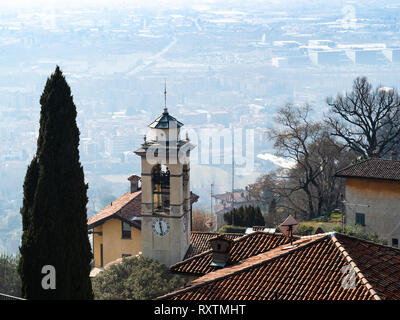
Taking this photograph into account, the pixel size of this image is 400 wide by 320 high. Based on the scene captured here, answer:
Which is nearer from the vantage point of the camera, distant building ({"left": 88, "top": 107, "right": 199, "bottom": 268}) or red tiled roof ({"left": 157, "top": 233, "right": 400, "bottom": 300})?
red tiled roof ({"left": 157, "top": 233, "right": 400, "bottom": 300})

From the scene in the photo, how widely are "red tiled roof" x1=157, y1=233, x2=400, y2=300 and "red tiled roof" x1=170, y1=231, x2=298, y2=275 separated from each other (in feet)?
7.21

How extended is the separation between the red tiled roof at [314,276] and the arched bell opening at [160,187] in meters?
11.2

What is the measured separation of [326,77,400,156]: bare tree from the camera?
4328cm

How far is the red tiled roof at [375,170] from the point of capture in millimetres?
30817

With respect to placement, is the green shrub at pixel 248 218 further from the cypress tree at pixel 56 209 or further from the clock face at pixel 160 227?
the cypress tree at pixel 56 209

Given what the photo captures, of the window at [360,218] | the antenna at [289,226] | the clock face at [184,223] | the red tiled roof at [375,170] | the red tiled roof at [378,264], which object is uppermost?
the red tiled roof at [375,170]

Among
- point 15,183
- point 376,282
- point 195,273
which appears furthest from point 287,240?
point 15,183

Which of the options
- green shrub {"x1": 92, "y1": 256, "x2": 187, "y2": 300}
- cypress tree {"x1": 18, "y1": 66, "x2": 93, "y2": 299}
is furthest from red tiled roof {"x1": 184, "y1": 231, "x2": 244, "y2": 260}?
cypress tree {"x1": 18, "y1": 66, "x2": 93, "y2": 299}

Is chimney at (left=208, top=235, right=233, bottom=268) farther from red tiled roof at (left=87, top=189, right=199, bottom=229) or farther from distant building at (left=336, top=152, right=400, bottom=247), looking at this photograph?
distant building at (left=336, top=152, right=400, bottom=247)

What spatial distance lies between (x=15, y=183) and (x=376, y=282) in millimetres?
125888

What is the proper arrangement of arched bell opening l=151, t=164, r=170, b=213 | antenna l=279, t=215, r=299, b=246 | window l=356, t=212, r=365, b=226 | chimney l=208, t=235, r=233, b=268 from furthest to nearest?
window l=356, t=212, r=365, b=226 → arched bell opening l=151, t=164, r=170, b=213 → chimney l=208, t=235, r=233, b=268 → antenna l=279, t=215, r=299, b=246

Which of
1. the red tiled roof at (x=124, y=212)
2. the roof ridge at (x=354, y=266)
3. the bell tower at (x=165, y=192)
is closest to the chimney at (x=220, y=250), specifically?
the roof ridge at (x=354, y=266)

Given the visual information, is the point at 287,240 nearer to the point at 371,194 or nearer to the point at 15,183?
the point at 371,194
